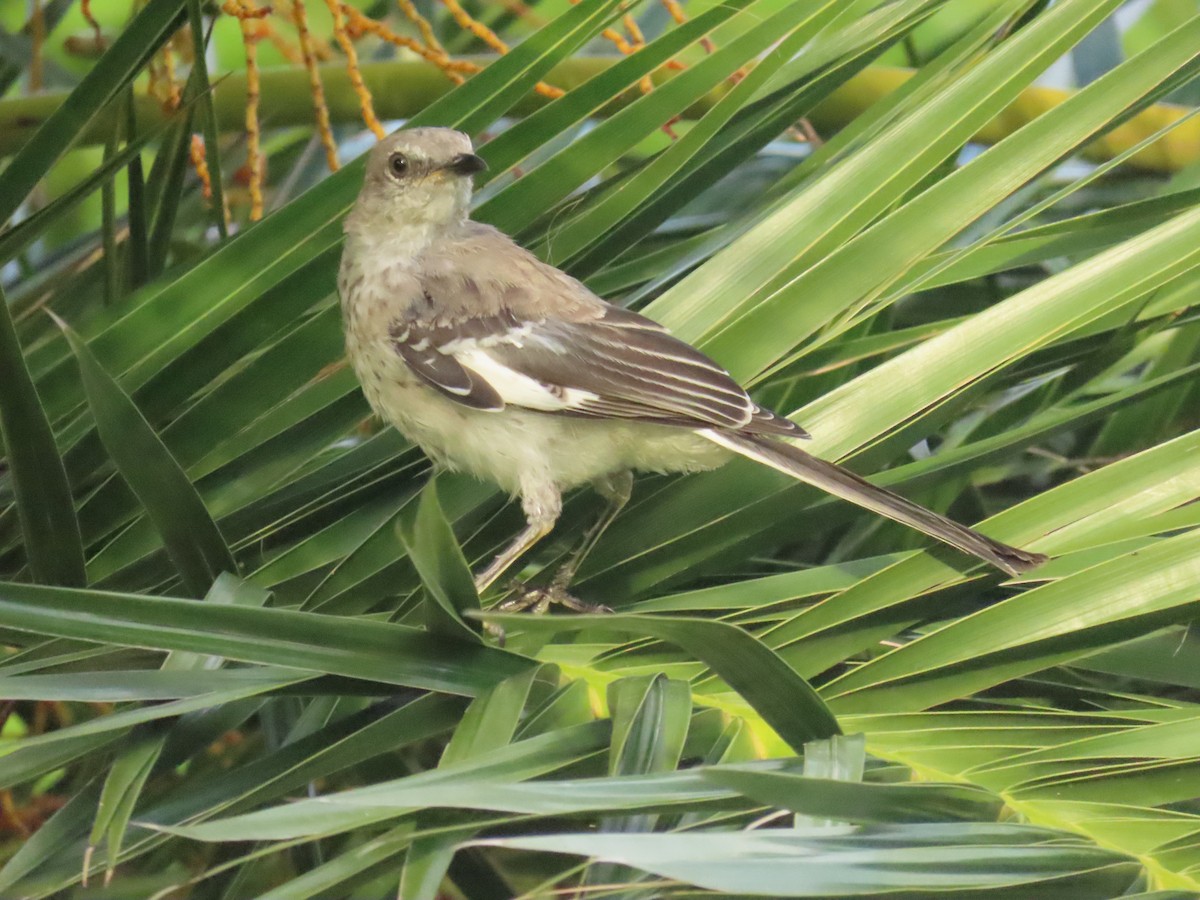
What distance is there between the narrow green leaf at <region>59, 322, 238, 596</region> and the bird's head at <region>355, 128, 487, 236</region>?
63 centimetres

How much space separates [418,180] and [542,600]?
0.73m

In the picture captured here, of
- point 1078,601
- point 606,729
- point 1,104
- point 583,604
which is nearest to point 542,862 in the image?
point 583,604

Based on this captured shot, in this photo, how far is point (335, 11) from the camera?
162 centimetres

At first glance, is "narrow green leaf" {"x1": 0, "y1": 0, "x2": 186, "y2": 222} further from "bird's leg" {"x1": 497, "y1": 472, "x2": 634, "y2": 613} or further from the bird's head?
"bird's leg" {"x1": 497, "y1": 472, "x2": 634, "y2": 613}

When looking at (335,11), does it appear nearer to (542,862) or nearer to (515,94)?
(515,94)

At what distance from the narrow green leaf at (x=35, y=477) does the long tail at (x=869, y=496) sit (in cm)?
87

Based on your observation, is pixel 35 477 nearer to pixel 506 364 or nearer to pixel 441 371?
pixel 441 371

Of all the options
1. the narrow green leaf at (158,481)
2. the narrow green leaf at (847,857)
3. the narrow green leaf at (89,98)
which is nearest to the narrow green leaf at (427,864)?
the narrow green leaf at (847,857)

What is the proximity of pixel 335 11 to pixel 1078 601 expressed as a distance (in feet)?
4.02

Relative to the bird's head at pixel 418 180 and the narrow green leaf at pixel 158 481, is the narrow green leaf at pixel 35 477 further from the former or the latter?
the bird's head at pixel 418 180

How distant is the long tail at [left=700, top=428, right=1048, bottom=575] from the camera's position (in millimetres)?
1443

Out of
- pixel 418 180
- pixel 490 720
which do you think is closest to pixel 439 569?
pixel 490 720

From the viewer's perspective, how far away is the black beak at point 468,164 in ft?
5.86

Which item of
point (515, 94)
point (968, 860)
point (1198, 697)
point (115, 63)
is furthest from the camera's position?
point (1198, 697)
